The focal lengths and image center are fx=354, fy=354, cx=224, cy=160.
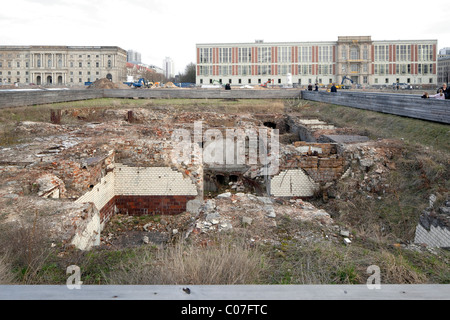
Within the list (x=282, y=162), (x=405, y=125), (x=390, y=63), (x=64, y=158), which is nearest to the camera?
(x=64, y=158)

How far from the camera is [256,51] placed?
7700 cm

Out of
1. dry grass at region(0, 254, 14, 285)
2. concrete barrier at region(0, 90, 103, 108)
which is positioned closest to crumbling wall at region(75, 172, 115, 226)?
dry grass at region(0, 254, 14, 285)

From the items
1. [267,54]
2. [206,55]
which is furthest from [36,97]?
[267,54]

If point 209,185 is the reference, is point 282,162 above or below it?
above

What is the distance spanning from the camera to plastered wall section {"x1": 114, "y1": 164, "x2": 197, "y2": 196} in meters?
10.5

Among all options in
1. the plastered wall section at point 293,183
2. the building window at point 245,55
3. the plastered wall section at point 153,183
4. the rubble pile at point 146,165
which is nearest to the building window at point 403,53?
the building window at point 245,55

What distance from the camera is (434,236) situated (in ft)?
23.5

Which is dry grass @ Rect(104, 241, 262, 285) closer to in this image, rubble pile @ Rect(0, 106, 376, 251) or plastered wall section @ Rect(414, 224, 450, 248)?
rubble pile @ Rect(0, 106, 376, 251)

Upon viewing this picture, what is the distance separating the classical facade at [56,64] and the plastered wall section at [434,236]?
99.0m

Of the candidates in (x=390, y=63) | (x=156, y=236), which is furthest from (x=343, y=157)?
(x=390, y=63)

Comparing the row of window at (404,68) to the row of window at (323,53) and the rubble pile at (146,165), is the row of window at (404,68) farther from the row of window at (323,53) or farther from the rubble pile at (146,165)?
the rubble pile at (146,165)

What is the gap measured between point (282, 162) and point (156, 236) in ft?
16.3

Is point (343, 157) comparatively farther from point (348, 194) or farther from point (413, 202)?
point (413, 202)
